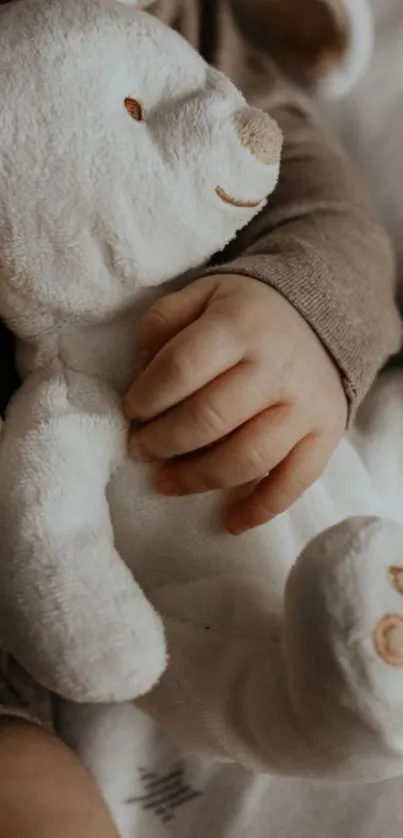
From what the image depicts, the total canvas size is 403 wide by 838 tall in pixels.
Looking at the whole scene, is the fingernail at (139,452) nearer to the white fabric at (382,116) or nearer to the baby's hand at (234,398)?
the baby's hand at (234,398)

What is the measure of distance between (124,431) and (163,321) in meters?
0.06

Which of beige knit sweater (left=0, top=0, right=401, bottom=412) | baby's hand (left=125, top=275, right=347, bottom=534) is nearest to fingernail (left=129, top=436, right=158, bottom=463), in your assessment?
baby's hand (left=125, top=275, right=347, bottom=534)

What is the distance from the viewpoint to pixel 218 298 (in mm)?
500

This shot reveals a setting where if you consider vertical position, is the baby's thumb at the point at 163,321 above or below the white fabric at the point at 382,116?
below

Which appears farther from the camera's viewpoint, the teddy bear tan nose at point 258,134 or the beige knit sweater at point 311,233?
the beige knit sweater at point 311,233

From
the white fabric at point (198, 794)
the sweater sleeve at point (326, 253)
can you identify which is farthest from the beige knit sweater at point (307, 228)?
the white fabric at point (198, 794)

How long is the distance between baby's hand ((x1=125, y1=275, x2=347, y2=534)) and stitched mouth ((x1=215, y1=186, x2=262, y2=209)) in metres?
0.05

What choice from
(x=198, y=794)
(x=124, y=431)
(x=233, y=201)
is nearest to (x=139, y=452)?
(x=124, y=431)

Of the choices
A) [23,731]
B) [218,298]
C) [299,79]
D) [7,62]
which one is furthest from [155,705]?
[299,79]

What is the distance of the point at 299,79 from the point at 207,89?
0.24m

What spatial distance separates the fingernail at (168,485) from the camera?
1.61 ft

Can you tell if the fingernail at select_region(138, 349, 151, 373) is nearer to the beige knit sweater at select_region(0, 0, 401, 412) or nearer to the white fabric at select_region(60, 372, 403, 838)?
the beige knit sweater at select_region(0, 0, 401, 412)

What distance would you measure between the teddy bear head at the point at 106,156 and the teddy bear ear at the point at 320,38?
18 cm

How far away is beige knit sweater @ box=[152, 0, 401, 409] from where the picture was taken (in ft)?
1.83
